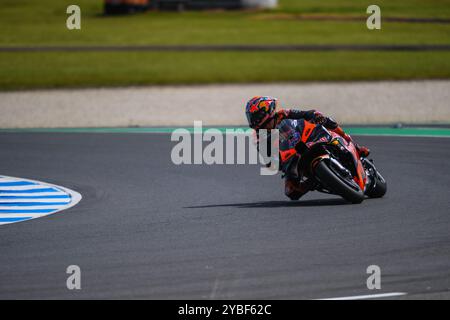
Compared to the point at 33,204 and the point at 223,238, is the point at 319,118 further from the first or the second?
the point at 33,204

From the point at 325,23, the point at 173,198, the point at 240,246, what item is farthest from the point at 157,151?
the point at 325,23

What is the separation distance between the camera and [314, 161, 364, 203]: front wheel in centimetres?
1080

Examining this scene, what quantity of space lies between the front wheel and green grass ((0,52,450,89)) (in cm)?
1890

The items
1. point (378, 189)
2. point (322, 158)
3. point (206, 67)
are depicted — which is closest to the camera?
point (322, 158)

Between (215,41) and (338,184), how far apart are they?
3314 centimetres

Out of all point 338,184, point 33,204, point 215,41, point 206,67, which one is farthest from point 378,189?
point 215,41

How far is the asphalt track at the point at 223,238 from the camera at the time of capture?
763 cm

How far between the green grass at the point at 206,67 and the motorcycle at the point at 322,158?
18849 millimetres

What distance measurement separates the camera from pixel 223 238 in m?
9.55

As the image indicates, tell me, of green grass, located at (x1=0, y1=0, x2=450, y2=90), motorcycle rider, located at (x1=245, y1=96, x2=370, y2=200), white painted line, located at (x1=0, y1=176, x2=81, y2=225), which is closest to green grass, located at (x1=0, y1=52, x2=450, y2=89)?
green grass, located at (x1=0, y1=0, x2=450, y2=90)

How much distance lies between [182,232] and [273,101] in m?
2.10

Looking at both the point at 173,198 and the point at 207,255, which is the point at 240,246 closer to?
the point at 207,255

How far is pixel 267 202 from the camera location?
477 inches

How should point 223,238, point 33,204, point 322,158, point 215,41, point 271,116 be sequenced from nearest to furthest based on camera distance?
point 223,238 < point 322,158 < point 271,116 < point 33,204 < point 215,41
